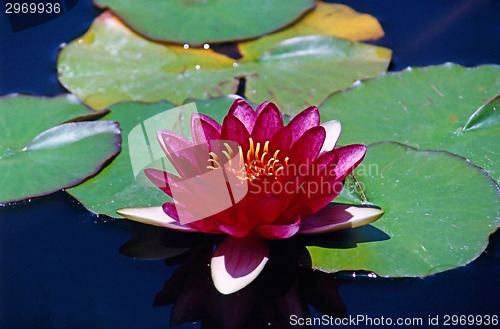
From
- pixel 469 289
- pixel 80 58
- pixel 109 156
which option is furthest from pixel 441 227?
pixel 80 58

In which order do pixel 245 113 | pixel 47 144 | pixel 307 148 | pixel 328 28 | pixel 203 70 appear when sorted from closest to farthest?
pixel 307 148
pixel 245 113
pixel 47 144
pixel 203 70
pixel 328 28

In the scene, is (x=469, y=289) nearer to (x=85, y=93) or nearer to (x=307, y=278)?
(x=307, y=278)

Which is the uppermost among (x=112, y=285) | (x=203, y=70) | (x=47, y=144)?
(x=203, y=70)

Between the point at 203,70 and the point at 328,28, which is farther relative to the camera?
the point at 328,28

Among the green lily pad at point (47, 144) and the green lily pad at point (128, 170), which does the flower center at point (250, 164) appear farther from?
the green lily pad at point (47, 144)

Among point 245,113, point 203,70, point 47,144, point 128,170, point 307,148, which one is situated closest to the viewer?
point 307,148

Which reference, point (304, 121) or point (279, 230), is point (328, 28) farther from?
point (279, 230)

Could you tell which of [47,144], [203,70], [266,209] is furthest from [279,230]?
[203,70]
